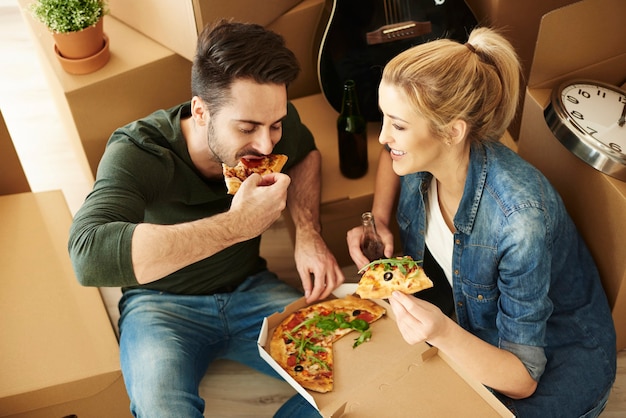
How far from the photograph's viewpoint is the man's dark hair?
1.67 metres

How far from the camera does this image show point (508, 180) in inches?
64.0

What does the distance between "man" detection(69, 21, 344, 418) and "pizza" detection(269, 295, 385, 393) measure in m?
0.06

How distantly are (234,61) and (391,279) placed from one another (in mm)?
650

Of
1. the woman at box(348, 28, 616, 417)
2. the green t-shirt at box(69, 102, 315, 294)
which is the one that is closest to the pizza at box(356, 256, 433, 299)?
the woman at box(348, 28, 616, 417)

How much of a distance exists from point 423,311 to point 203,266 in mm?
733

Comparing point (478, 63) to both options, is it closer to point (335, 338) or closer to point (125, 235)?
point (335, 338)

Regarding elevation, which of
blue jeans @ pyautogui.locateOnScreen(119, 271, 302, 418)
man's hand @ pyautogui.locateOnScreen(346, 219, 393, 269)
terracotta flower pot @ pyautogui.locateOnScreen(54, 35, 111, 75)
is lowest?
blue jeans @ pyautogui.locateOnScreen(119, 271, 302, 418)

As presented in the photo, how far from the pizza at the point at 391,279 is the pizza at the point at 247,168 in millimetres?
387

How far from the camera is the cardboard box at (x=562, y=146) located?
179 centimetres

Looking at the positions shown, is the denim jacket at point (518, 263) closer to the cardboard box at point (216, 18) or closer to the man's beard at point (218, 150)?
the man's beard at point (218, 150)

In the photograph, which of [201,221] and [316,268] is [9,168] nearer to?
[201,221]

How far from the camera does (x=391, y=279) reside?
5.38 ft

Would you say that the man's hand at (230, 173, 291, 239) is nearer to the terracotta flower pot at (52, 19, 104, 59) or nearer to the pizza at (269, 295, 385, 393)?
the pizza at (269, 295, 385, 393)

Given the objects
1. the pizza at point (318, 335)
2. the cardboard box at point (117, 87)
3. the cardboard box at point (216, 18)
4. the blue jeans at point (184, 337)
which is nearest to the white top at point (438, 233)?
the pizza at point (318, 335)
